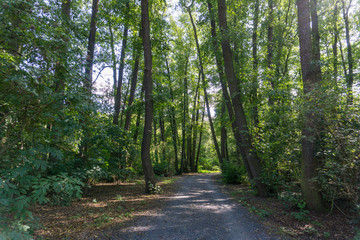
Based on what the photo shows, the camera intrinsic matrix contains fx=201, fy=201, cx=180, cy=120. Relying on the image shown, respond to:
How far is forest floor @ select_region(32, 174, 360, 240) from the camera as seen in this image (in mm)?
4395

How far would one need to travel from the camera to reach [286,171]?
6.90 meters

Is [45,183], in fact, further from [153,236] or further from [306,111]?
[306,111]

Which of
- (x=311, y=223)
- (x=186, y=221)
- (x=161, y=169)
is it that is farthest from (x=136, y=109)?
(x=161, y=169)

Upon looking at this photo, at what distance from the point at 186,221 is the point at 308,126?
391 centimetres

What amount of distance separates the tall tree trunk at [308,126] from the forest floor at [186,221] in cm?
54

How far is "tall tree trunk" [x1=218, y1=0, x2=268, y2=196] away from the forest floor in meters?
0.98

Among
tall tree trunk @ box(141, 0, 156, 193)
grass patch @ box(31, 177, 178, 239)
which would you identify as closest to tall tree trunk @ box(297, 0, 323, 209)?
grass patch @ box(31, 177, 178, 239)

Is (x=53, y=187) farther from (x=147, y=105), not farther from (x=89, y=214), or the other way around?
(x=147, y=105)

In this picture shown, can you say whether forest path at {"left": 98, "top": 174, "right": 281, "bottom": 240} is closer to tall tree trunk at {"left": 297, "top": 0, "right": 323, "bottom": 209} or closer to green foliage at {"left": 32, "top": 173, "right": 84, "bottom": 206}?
tall tree trunk at {"left": 297, "top": 0, "right": 323, "bottom": 209}

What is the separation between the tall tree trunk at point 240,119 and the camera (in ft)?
25.5

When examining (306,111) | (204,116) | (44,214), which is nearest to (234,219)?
(306,111)

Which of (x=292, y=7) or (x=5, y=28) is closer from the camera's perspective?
(x=5, y=28)

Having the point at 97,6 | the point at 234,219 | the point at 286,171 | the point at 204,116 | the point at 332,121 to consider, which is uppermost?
the point at 97,6

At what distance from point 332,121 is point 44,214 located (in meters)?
7.74
